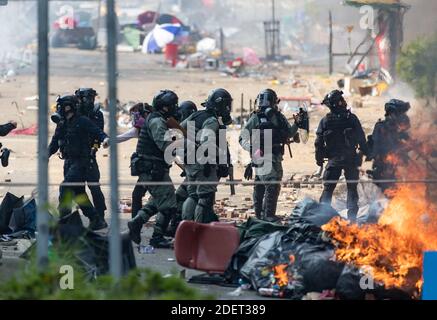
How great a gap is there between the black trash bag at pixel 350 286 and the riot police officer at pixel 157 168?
2.86 metres

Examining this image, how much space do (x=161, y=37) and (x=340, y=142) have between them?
116 feet

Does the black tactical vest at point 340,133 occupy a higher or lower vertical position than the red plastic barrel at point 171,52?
lower

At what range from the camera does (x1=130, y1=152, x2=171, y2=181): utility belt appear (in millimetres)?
12305

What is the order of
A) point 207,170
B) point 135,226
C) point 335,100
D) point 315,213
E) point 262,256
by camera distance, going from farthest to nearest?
point 335,100 < point 207,170 < point 135,226 < point 315,213 < point 262,256

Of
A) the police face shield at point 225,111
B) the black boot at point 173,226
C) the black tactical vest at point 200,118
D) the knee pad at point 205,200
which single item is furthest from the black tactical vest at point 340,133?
the black boot at point 173,226

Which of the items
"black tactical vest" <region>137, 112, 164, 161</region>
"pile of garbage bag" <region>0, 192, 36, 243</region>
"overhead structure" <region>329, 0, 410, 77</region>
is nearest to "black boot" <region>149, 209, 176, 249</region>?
"black tactical vest" <region>137, 112, 164, 161</region>

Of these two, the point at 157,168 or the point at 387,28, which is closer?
the point at 157,168

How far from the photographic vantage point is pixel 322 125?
43.7 ft

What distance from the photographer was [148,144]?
40.4 feet

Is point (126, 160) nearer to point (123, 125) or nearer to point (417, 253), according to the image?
point (123, 125)

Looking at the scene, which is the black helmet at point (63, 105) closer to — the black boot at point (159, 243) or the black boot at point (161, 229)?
the black boot at point (161, 229)

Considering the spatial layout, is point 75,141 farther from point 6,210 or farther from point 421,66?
point 421,66

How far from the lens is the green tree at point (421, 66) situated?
21844 mm

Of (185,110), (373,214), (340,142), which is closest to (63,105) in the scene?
(185,110)
